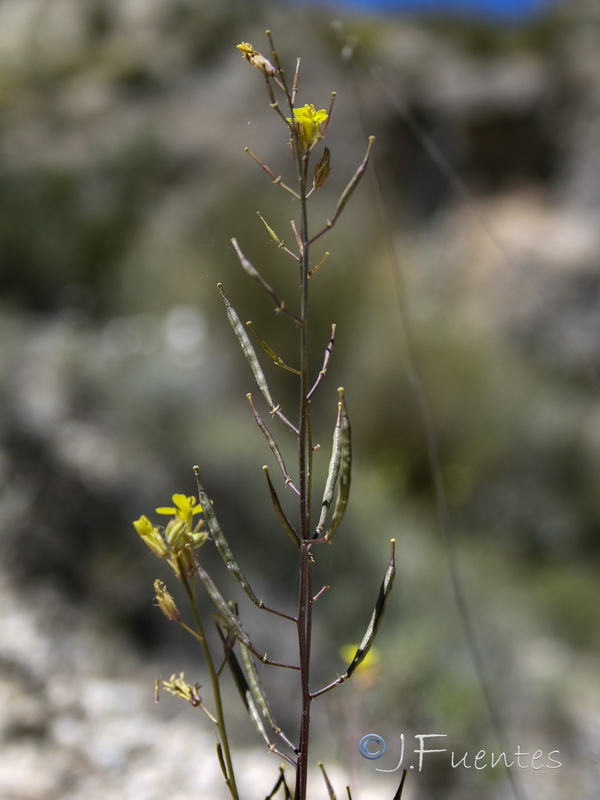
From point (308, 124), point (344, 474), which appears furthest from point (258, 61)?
point (344, 474)


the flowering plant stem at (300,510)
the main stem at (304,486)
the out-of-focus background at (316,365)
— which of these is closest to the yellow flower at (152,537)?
the flowering plant stem at (300,510)

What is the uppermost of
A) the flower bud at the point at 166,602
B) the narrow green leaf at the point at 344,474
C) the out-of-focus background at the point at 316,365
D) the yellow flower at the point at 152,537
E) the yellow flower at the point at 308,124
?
the out-of-focus background at the point at 316,365

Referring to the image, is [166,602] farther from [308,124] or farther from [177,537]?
[308,124]

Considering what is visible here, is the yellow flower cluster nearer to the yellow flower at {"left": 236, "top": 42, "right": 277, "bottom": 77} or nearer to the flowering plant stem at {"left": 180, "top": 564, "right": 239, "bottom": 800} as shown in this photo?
the flowering plant stem at {"left": 180, "top": 564, "right": 239, "bottom": 800}

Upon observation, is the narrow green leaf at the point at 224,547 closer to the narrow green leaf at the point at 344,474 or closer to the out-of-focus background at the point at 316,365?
the narrow green leaf at the point at 344,474

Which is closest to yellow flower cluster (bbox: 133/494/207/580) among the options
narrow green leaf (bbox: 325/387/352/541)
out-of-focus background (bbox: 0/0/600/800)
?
narrow green leaf (bbox: 325/387/352/541)

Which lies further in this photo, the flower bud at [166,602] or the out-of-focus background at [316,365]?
the out-of-focus background at [316,365]

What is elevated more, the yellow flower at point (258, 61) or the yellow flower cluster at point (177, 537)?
the yellow flower at point (258, 61)
